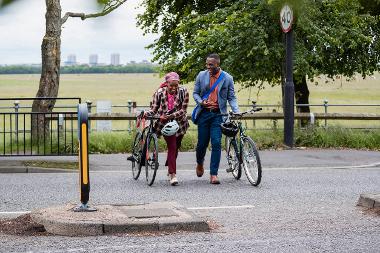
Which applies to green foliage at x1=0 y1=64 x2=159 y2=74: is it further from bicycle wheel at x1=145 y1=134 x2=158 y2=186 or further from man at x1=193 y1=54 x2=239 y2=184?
bicycle wheel at x1=145 y1=134 x2=158 y2=186

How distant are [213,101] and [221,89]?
0.19 m

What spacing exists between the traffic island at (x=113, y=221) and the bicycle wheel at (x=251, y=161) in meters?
2.76

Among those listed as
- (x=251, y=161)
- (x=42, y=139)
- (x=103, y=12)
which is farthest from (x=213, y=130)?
(x=103, y=12)

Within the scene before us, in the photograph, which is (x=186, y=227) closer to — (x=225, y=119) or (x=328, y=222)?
(x=328, y=222)

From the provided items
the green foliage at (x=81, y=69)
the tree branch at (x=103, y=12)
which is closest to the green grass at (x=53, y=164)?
the green foliage at (x=81, y=69)

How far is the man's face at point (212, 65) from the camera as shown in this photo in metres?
10.7

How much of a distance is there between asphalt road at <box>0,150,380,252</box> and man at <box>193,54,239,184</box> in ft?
1.92

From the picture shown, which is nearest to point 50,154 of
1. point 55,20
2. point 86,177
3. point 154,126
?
point 154,126

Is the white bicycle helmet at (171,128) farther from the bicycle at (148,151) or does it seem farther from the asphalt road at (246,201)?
the asphalt road at (246,201)

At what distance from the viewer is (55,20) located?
6.49 feet

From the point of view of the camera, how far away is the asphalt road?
22.5 ft

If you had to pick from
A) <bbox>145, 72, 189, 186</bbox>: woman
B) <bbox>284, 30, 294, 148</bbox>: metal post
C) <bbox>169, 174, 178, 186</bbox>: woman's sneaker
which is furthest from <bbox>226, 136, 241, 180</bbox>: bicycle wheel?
<bbox>284, 30, 294, 148</bbox>: metal post

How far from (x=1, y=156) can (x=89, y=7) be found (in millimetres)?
13675

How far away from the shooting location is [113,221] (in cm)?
750
